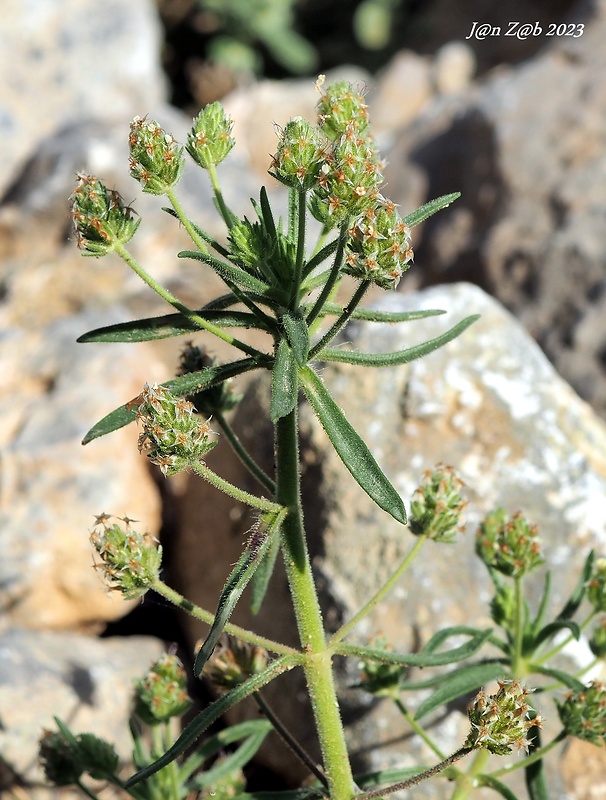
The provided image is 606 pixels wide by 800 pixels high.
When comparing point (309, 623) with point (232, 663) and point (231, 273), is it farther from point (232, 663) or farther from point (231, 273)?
point (231, 273)

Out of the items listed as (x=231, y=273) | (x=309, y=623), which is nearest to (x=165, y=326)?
(x=231, y=273)

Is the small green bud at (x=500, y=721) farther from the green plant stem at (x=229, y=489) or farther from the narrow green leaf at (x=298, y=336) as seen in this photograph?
the narrow green leaf at (x=298, y=336)

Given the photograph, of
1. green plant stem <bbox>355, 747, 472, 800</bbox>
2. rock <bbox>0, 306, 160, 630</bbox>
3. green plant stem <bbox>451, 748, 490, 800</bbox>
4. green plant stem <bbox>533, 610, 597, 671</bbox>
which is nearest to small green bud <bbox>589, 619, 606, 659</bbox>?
green plant stem <bbox>533, 610, 597, 671</bbox>

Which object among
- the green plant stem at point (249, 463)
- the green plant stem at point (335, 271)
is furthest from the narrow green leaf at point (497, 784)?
the green plant stem at point (335, 271)

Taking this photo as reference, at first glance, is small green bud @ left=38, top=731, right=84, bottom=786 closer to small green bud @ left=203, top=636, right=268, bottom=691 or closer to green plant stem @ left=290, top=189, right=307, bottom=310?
small green bud @ left=203, top=636, right=268, bottom=691

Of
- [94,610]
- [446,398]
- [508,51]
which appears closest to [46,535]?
[94,610]
